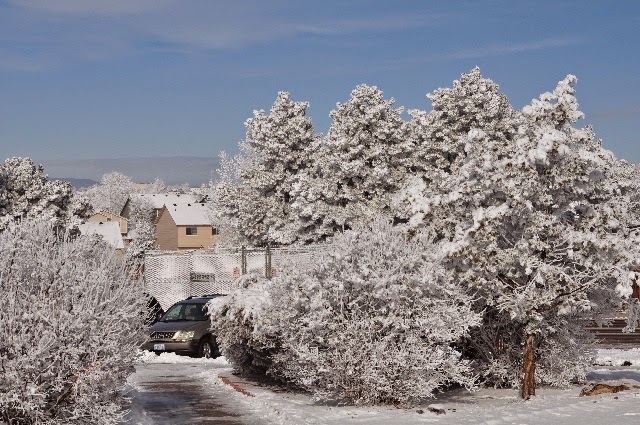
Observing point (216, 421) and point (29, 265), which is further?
point (216, 421)

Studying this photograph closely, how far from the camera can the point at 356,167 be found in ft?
168

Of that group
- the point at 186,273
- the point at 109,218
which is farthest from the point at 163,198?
the point at 186,273

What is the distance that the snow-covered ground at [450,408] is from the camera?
13258 mm

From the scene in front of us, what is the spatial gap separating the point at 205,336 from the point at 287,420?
40.5 feet

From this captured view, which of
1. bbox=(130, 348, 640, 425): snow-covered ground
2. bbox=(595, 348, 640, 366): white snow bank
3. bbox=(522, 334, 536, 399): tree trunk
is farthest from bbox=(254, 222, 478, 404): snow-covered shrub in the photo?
bbox=(595, 348, 640, 366): white snow bank

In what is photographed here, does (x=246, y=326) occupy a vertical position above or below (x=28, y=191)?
below

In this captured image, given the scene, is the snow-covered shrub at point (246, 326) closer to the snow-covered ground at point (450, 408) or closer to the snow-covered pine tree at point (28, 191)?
the snow-covered ground at point (450, 408)

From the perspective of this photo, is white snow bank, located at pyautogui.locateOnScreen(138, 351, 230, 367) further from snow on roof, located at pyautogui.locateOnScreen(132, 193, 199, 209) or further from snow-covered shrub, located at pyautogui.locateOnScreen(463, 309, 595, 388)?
snow on roof, located at pyautogui.locateOnScreen(132, 193, 199, 209)

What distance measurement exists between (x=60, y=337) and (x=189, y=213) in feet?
362

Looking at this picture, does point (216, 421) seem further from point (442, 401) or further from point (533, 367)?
point (533, 367)

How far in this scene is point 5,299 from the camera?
11.1 metres

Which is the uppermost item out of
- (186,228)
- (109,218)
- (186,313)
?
(109,218)

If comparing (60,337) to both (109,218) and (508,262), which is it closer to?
(508,262)

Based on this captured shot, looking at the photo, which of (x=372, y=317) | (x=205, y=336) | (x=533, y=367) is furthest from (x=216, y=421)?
(x=205, y=336)
